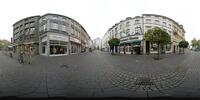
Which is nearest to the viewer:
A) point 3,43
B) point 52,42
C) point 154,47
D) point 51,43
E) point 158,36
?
point 51,43

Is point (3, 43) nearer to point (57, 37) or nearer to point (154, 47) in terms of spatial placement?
point (57, 37)

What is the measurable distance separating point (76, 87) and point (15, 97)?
1.33 m

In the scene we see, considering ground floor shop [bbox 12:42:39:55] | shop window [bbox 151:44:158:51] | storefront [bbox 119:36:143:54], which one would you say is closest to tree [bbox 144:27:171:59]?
shop window [bbox 151:44:158:51]

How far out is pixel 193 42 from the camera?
65.4 m

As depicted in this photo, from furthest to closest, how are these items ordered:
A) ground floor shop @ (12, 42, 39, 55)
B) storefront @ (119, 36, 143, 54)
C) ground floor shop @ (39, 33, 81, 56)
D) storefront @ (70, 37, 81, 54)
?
storefront @ (119, 36, 143, 54), storefront @ (70, 37, 81, 54), ground floor shop @ (39, 33, 81, 56), ground floor shop @ (12, 42, 39, 55)

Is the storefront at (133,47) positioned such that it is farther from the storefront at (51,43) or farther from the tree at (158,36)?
the storefront at (51,43)

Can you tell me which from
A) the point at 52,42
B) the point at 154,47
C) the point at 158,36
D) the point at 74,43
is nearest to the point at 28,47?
the point at 52,42

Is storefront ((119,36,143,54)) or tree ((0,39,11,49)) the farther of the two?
storefront ((119,36,143,54))

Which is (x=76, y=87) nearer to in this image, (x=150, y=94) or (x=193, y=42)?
(x=150, y=94)

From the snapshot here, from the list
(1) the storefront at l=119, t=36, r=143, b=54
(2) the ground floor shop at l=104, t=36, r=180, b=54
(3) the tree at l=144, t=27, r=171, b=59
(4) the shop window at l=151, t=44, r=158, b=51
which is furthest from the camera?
(1) the storefront at l=119, t=36, r=143, b=54

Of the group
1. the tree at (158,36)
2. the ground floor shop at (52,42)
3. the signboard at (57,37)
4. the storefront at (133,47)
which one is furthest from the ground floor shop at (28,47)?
the storefront at (133,47)

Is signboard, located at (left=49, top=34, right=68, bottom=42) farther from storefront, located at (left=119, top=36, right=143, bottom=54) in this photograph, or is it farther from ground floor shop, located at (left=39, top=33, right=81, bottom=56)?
storefront, located at (left=119, top=36, right=143, bottom=54)

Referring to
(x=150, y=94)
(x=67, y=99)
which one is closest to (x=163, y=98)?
(x=150, y=94)

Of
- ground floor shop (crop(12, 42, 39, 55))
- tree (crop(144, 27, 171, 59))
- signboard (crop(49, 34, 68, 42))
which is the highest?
tree (crop(144, 27, 171, 59))
